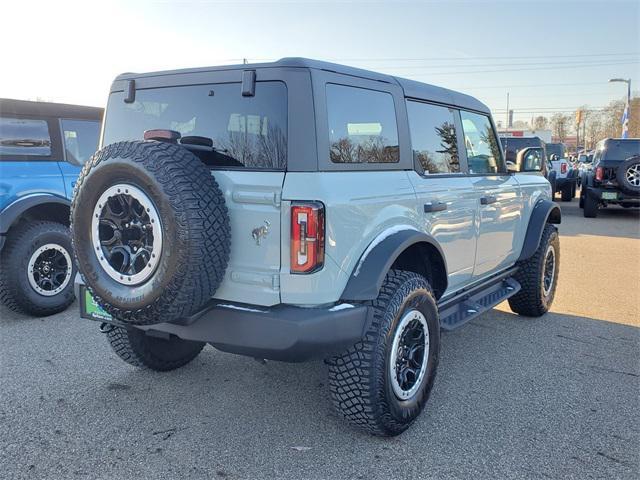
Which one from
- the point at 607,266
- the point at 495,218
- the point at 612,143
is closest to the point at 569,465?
the point at 495,218

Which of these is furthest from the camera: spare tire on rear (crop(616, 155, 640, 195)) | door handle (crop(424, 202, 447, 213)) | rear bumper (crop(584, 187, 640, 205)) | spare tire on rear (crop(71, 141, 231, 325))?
rear bumper (crop(584, 187, 640, 205))

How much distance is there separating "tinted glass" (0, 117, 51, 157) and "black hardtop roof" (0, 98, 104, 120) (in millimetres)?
78

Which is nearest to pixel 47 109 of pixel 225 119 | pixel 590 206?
pixel 225 119

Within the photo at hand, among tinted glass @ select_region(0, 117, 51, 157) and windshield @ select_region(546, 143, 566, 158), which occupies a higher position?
windshield @ select_region(546, 143, 566, 158)

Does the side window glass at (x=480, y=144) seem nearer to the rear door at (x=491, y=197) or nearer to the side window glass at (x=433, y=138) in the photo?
the rear door at (x=491, y=197)

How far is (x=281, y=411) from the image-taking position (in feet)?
10.5

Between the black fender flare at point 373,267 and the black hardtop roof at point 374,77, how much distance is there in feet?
3.00

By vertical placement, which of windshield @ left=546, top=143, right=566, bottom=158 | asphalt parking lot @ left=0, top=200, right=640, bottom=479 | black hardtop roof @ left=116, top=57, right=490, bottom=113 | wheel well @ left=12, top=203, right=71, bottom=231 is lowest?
asphalt parking lot @ left=0, top=200, right=640, bottom=479

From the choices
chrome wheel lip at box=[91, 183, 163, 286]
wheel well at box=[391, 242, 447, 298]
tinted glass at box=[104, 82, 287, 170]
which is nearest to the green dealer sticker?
chrome wheel lip at box=[91, 183, 163, 286]

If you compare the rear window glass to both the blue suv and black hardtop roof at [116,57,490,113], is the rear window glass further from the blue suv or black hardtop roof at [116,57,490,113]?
the blue suv

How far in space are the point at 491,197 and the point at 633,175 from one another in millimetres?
9593

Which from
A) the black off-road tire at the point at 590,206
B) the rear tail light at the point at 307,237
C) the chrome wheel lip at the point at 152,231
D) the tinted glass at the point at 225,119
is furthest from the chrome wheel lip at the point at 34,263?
the black off-road tire at the point at 590,206

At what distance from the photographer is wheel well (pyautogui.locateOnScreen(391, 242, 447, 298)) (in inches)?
126

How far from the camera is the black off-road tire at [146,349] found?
11.6ft
